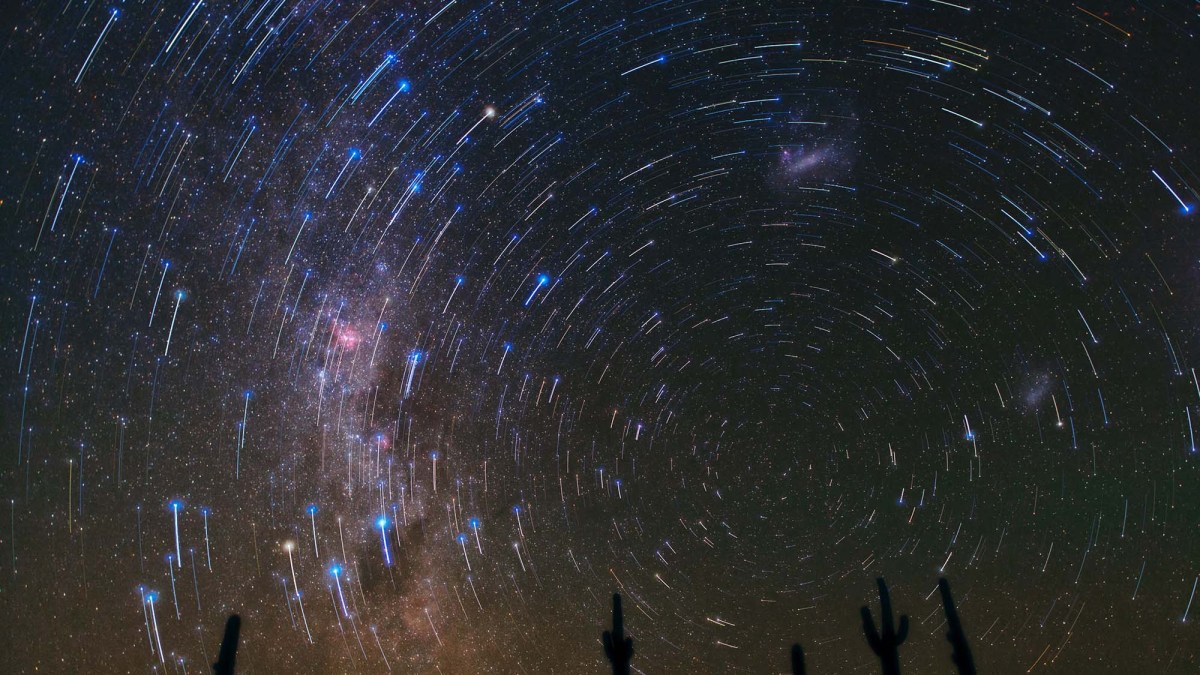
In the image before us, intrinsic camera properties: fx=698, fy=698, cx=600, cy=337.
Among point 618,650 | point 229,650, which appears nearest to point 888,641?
point 618,650

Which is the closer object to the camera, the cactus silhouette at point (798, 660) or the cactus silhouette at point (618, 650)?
the cactus silhouette at point (618, 650)

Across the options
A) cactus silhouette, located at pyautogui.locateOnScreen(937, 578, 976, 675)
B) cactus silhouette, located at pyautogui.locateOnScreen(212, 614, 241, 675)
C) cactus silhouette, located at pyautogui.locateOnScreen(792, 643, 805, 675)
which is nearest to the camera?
cactus silhouette, located at pyautogui.locateOnScreen(212, 614, 241, 675)

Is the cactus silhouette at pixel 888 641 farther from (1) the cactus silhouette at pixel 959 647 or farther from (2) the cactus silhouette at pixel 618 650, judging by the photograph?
(2) the cactus silhouette at pixel 618 650

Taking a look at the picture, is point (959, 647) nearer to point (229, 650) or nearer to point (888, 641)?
point (888, 641)

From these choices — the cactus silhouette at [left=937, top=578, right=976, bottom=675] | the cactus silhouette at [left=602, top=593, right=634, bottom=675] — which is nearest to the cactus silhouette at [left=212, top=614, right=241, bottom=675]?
the cactus silhouette at [left=602, top=593, right=634, bottom=675]

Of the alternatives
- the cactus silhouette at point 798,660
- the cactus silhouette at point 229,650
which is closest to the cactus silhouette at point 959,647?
the cactus silhouette at point 798,660

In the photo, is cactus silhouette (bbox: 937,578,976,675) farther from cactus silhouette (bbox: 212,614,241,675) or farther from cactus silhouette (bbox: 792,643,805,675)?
cactus silhouette (bbox: 212,614,241,675)

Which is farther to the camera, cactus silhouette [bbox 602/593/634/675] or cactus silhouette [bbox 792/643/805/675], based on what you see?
cactus silhouette [bbox 792/643/805/675]

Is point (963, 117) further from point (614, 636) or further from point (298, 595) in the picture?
point (298, 595)

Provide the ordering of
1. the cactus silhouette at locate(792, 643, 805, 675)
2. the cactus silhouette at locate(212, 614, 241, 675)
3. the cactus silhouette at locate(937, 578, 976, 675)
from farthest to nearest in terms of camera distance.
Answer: the cactus silhouette at locate(792, 643, 805, 675) < the cactus silhouette at locate(937, 578, 976, 675) < the cactus silhouette at locate(212, 614, 241, 675)
